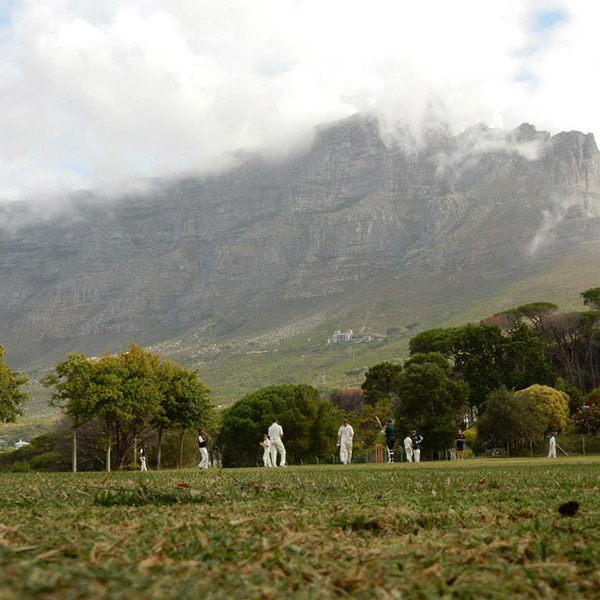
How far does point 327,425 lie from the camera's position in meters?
83.6

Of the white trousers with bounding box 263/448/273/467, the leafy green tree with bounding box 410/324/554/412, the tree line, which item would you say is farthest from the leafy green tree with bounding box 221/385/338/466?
the white trousers with bounding box 263/448/273/467

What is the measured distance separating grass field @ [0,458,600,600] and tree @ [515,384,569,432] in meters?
70.0

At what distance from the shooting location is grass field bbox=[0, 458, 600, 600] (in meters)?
3.84

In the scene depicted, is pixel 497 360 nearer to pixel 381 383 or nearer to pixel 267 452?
pixel 381 383

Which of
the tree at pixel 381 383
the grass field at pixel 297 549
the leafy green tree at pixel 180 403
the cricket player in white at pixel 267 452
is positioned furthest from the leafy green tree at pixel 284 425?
the grass field at pixel 297 549

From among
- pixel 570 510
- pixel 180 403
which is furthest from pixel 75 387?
pixel 570 510

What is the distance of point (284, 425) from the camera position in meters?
82.9

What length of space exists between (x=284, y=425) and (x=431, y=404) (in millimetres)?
14862

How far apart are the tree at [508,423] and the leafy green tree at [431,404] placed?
4275 mm

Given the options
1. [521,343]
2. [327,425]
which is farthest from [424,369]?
[521,343]

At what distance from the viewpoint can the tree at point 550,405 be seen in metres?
75.9

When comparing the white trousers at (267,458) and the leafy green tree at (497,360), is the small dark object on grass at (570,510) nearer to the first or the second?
the white trousers at (267,458)

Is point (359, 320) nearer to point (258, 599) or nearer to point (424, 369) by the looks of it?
point (424, 369)

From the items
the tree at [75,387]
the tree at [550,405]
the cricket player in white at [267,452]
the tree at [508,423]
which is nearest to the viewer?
the cricket player in white at [267,452]
